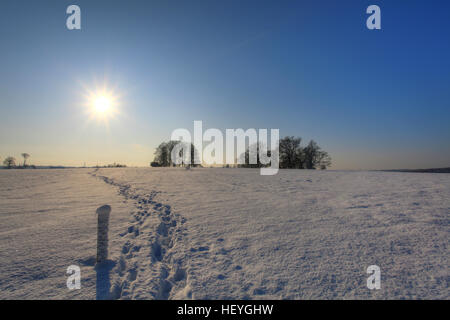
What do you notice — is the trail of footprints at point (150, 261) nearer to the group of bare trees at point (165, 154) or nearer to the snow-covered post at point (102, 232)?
the snow-covered post at point (102, 232)

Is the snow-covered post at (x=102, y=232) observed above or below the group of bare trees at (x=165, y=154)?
below

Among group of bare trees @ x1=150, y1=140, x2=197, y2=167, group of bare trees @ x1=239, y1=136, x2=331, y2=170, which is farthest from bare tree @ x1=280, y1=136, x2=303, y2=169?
group of bare trees @ x1=150, y1=140, x2=197, y2=167

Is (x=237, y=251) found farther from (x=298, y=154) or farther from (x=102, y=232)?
(x=298, y=154)

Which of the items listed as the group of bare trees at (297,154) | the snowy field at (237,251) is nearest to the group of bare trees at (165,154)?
the group of bare trees at (297,154)

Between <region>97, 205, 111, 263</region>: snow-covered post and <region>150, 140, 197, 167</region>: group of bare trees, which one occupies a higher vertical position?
<region>150, 140, 197, 167</region>: group of bare trees

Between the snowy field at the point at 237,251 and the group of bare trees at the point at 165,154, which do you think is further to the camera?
the group of bare trees at the point at 165,154

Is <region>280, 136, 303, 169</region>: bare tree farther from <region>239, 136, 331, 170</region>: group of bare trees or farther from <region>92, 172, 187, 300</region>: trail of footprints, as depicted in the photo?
<region>92, 172, 187, 300</region>: trail of footprints

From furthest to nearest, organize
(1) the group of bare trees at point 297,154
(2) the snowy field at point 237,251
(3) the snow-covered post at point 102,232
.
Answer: (1) the group of bare trees at point 297,154
(3) the snow-covered post at point 102,232
(2) the snowy field at point 237,251

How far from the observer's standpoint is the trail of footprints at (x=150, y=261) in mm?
2748

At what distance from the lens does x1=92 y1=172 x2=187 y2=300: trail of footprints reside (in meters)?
2.75

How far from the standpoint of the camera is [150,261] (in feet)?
11.3

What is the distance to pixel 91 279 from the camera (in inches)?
113
